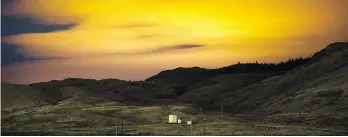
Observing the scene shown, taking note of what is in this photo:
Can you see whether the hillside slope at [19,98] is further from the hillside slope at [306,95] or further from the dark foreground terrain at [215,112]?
the hillside slope at [306,95]

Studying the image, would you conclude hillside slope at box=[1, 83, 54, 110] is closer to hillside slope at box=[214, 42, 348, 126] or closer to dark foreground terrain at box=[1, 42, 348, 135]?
dark foreground terrain at box=[1, 42, 348, 135]

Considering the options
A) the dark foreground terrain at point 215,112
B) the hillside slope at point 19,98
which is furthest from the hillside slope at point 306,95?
the hillside slope at point 19,98

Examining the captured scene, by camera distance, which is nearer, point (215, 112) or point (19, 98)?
point (215, 112)

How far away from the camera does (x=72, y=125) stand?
87250mm

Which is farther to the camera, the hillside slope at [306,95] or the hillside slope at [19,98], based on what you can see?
the hillside slope at [19,98]

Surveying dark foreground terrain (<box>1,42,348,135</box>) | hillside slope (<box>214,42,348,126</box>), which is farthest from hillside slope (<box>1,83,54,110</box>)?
hillside slope (<box>214,42,348,126</box>)

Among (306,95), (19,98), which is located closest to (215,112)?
(306,95)

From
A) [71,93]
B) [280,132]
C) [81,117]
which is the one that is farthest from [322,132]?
[71,93]

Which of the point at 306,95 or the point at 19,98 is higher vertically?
the point at 19,98

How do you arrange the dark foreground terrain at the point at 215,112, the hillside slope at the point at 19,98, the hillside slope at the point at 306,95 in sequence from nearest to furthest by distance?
the dark foreground terrain at the point at 215,112 < the hillside slope at the point at 306,95 < the hillside slope at the point at 19,98

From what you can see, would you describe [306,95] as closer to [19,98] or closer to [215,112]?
[215,112]

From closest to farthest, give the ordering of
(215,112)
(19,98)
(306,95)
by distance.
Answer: (215,112)
(306,95)
(19,98)

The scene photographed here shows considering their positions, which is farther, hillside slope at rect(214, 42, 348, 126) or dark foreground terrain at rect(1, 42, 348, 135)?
hillside slope at rect(214, 42, 348, 126)

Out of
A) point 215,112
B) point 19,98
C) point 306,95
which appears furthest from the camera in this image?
point 19,98
